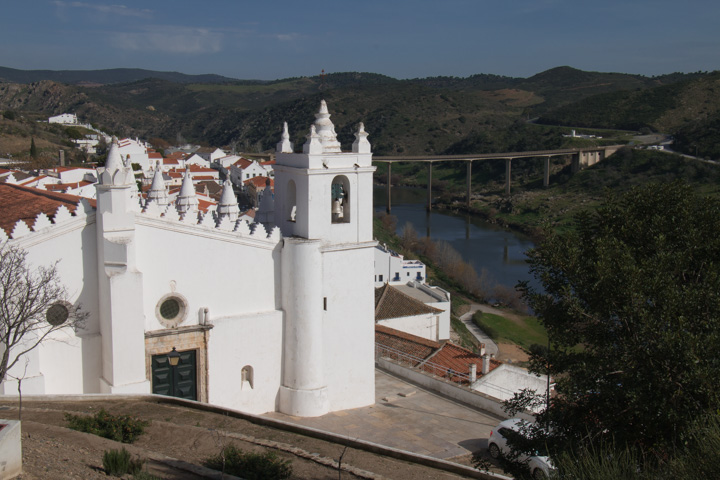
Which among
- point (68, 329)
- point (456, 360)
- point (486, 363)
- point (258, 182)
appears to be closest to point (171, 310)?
point (68, 329)

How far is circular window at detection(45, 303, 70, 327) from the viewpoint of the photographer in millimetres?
12555

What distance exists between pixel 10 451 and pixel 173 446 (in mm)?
3200

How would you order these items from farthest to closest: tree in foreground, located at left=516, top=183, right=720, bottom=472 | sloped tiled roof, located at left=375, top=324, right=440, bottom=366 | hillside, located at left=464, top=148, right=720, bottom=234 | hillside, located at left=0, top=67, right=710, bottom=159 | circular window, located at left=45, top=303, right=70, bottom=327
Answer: hillside, located at left=0, top=67, right=710, bottom=159 < hillside, located at left=464, top=148, right=720, bottom=234 < sloped tiled roof, located at left=375, top=324, right=440, bottom=366 < circular window, located at left=45, top=303, right=70, bottom=327 < tree in foreground, located at left=516, top=183, right=720, bottom=472

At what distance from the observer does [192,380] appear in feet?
45.9

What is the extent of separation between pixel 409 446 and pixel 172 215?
6265 millimetres

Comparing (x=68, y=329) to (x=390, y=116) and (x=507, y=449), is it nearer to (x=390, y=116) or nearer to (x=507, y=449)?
(x=507, y=449)

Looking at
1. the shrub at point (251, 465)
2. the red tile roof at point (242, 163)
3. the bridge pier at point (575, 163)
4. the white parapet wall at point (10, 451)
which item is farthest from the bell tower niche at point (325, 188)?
the bridge pier at point (575, 163)

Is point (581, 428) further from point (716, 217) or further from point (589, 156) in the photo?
point (589, 156)

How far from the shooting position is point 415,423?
14.4 metres

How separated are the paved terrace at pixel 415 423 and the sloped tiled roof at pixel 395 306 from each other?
12.0 meters

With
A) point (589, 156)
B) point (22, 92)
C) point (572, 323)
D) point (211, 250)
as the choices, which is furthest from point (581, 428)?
point (22, 92)

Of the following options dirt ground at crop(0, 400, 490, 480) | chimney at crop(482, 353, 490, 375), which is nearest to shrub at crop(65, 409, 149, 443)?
dirt ground at crop(0, 400, 490, 480)

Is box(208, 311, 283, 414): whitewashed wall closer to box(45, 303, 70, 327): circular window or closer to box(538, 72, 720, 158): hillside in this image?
box(45, 303, 70, 327): circular window

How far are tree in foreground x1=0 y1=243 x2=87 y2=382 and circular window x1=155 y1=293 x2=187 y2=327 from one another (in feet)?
4.66
